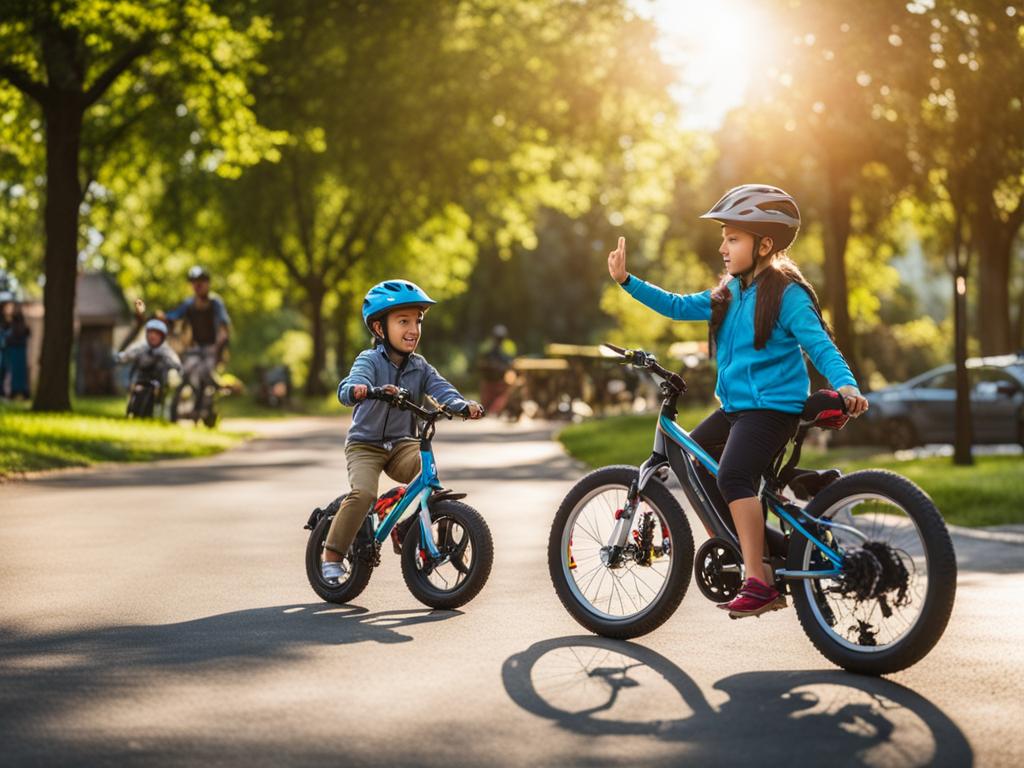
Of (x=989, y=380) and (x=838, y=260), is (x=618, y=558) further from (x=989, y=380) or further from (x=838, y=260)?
(x=989, y=380)

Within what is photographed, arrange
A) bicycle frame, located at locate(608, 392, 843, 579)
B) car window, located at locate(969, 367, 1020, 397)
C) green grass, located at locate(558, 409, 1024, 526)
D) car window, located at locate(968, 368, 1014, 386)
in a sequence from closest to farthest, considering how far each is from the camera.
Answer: bicycle frame, located at locate(608, 392, 843, 579) < green grass, located at locate(558, 409, 1024, 526) < car window, located at locate(969, 367, 1020, 397) < car window, located at locate(968, 368, 1014, 386)

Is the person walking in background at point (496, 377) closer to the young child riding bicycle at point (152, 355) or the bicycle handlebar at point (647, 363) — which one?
the young child riding bicycle at point (152, 355)

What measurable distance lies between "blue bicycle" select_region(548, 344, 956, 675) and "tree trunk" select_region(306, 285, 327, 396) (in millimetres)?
40330

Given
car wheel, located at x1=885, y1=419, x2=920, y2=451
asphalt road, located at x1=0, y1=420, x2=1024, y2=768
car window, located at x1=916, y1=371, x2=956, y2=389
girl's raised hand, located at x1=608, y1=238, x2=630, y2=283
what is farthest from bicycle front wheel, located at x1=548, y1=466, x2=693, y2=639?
car window, located at x1=916, y1=371, x2=956, y2=389

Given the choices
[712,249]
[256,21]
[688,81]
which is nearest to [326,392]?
[712,249]

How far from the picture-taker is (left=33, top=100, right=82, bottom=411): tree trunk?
74.9 feet

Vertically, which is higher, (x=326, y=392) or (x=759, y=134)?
(x=759, y=134)

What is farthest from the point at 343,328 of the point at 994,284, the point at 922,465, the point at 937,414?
the point at 922,465

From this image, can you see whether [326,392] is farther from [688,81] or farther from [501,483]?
[501,483]

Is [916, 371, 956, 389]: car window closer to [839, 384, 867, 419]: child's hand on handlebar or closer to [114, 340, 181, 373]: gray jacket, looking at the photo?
[114, 340, 181, 373]: gray jacket

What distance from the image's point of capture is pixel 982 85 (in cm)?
2100

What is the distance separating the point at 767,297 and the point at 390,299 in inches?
81.8

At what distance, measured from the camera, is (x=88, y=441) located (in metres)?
18.8

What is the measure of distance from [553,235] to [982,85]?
50634 mm
